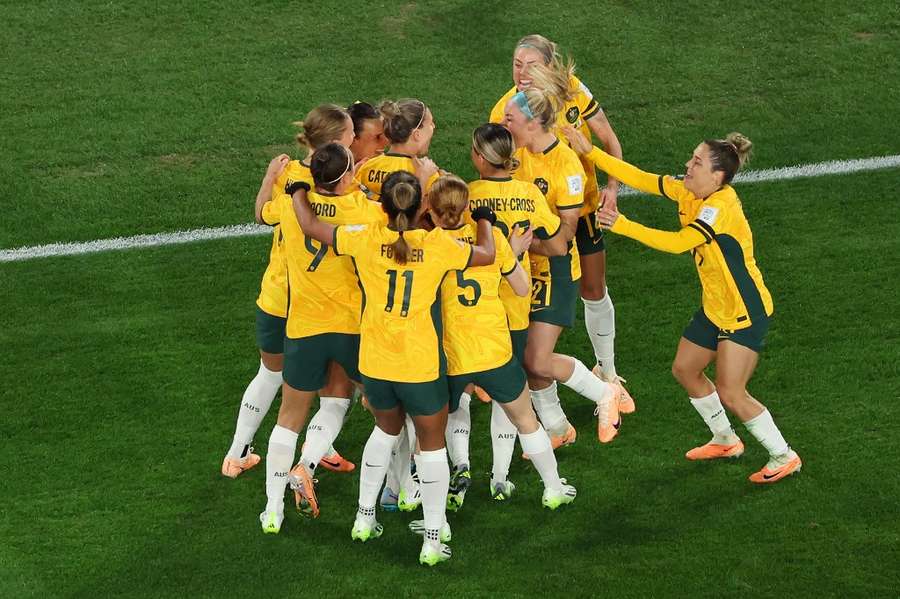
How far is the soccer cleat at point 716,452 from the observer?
833 cm

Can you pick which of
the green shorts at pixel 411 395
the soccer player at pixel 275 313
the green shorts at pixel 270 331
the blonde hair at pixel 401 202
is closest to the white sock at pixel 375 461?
the green shorts at pixel 411 395

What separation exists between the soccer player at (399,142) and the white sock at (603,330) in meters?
1.93

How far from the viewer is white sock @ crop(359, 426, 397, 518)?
24.2ft

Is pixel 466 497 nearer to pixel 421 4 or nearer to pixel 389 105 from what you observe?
pixel 389 105

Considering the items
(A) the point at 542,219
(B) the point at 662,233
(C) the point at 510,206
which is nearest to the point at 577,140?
(B) the point at 662,233

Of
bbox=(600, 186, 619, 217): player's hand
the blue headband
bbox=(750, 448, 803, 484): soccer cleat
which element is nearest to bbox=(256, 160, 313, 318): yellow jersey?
the blue headband

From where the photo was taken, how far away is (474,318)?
282 inches

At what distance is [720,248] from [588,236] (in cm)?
127

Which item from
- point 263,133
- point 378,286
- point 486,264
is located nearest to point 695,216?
point 486,264

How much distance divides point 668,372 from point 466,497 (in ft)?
6.42

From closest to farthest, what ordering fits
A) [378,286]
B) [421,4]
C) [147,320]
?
1. [378,286]
2. [147,320]
3. [421,4]

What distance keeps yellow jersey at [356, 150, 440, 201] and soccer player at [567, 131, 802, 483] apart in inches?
45.1

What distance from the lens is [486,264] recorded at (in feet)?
22.8

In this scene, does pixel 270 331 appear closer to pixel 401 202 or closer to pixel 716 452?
pixel 401 202
